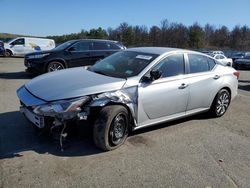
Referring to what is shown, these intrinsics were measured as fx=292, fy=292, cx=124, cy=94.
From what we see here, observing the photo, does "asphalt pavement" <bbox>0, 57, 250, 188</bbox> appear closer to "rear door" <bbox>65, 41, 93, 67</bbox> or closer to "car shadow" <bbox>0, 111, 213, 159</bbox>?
"car shadow" <bbox>0, 111, 213, 159</bbox>

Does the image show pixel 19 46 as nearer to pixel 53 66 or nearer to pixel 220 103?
pixel 53 66

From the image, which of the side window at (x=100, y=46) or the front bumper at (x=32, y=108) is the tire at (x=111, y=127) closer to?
the front bumper at (x=32, y=108)

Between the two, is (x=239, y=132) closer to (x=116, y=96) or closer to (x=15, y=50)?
(x=116, y=96)

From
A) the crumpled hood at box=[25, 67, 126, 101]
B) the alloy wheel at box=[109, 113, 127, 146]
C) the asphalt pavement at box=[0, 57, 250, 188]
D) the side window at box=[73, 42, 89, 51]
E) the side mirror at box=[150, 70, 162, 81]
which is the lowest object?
the asphalt pavement at box=[0, 57, 250, 188]

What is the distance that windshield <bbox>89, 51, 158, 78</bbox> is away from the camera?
5043mm

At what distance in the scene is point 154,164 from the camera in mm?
4141

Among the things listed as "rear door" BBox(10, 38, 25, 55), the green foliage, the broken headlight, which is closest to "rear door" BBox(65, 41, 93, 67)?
the broken headlight

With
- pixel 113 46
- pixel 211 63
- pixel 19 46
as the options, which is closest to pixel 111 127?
pixel 211 63

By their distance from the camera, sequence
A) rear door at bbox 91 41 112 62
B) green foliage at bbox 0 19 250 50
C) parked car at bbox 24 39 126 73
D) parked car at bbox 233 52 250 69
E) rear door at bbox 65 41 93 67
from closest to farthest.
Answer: parked car at bbox 24 39 126 73, rear door at bbox 65 41 93 67, rear door at bbox 91 41 112 62, parked car at bbox 233 52 250 69, green foliage at bbox 0 19 250 50

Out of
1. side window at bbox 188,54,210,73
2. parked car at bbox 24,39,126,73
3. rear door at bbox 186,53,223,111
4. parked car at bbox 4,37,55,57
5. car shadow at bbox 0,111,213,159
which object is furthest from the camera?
parked car at bbox 4,37,55,57

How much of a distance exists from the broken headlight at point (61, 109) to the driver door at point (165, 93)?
1.13 m

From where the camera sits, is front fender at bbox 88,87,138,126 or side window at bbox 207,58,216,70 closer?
front fender at bbox 88,87,138,126

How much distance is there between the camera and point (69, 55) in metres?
11.7

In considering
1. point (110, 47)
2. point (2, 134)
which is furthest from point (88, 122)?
point (110, 47)
